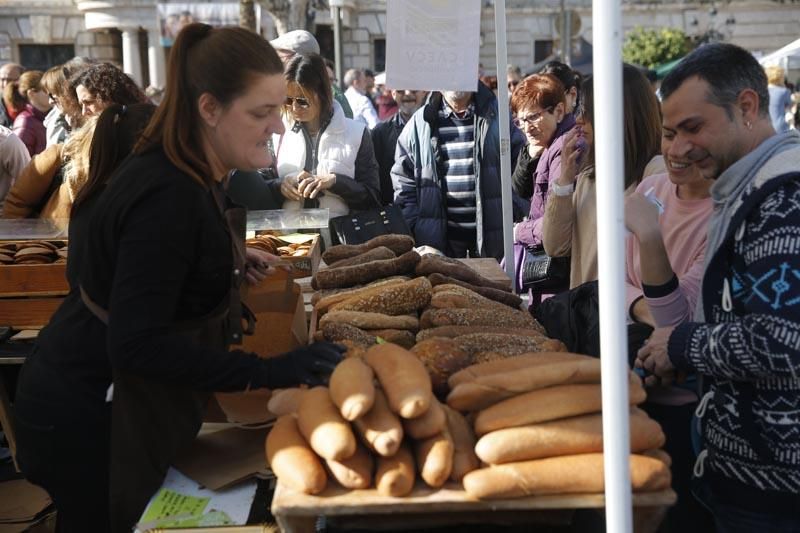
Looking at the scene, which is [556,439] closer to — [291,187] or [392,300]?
[392,300]

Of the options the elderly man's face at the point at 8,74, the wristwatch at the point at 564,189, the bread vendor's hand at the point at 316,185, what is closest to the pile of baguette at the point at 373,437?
the wristwatch at the point at 564,189

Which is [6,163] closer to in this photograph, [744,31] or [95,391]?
[95,391]

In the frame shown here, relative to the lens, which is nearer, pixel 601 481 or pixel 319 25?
pixel 601 481

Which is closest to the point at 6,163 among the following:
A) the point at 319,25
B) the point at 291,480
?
the point at 291,480

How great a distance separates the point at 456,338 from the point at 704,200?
81 cm

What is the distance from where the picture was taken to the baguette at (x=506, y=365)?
1.77 m

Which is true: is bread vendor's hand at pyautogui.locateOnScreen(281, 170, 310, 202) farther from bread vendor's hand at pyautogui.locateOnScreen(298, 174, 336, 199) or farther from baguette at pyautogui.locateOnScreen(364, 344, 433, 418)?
baguette at pyautogui.locateOnScreen(364, 344, 433, 418)

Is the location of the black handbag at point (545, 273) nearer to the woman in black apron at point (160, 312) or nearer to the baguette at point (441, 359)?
the baguette at point (441, 359)

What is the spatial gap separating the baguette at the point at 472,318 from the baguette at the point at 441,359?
43 cm

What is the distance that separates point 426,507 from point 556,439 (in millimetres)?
287

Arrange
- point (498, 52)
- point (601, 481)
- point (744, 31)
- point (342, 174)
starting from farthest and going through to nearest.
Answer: point (744, 31) → point (342, 174) → point (498, 52) → point (601, 481)

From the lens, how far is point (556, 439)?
5.29 feet

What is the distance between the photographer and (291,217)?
420 cm

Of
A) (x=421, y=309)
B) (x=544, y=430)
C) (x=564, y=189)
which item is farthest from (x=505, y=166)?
(x=544, y=430)
